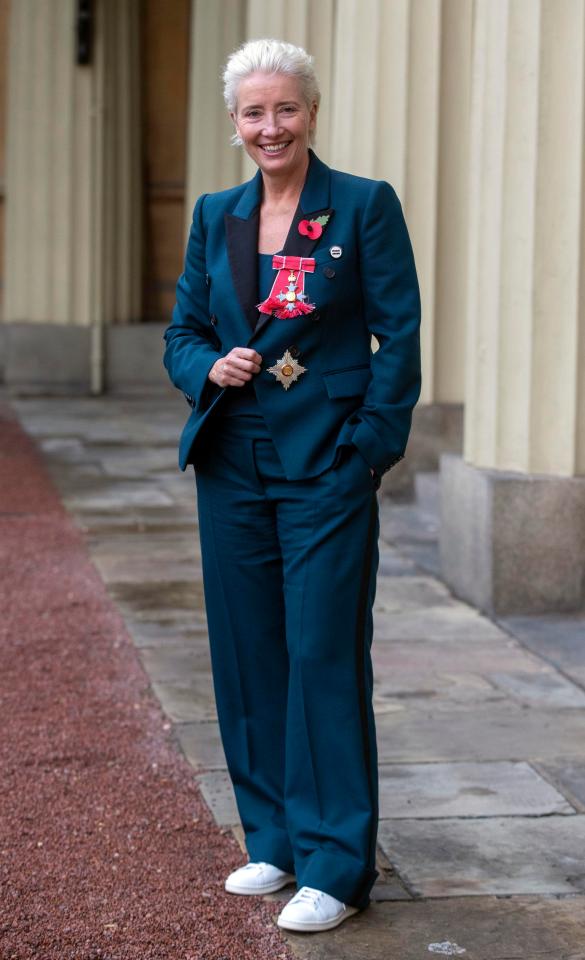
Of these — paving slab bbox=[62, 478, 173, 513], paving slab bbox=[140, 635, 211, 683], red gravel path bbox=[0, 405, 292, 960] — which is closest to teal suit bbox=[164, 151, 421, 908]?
red gravel path bbox=[0, 405, 292, 960]

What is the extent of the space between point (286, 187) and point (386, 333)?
0.38 metres

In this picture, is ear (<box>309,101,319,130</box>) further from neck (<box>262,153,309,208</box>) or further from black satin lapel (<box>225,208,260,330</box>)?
black satin lapel (<box>225,208,260,330</box>)

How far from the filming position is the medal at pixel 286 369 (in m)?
3.35

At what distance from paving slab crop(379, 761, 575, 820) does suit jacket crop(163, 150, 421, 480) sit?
123 cm

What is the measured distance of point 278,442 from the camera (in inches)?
133

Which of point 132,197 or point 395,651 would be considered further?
point 132,197

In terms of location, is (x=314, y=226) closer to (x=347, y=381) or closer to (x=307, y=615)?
(x=347, y=381)

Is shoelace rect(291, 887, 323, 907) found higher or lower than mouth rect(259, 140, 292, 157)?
lower

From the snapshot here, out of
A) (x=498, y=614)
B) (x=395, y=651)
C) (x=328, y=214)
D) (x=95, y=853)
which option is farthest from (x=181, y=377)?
(x=498, y=614)

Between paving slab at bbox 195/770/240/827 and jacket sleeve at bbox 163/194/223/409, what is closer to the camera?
jacket sleeve at bbox 163/194/223/409

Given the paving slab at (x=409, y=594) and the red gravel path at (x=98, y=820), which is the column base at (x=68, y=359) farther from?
the red gravel path at (x=98, y=820)

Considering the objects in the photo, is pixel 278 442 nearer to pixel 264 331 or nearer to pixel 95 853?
pixel 264 331

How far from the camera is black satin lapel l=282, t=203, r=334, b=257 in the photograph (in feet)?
11.0

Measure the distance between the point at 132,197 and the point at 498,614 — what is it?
34.2 feet
